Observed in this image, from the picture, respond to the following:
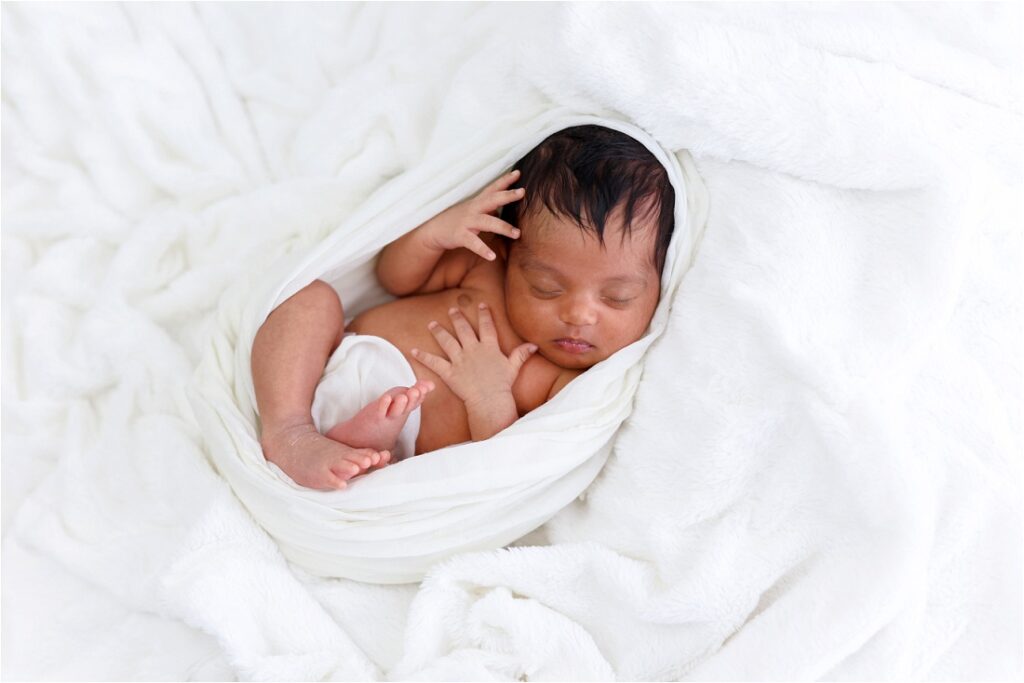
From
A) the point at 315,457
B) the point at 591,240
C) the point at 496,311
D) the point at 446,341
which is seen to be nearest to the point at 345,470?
the point at 315,457

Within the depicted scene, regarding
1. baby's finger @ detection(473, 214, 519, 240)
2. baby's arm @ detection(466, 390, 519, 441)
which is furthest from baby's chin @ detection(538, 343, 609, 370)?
baby's finger @ detection(473, 214, 519, 240)

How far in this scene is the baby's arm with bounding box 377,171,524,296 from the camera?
151cm

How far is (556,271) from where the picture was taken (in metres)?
1.48

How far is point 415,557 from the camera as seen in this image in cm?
146

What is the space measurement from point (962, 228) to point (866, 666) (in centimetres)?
68

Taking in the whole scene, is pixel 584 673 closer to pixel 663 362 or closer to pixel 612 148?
pixel 663 362

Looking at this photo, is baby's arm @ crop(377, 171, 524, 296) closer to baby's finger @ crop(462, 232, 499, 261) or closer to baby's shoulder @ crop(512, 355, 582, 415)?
baby's finger @ crop(462, 232, 499, 261)

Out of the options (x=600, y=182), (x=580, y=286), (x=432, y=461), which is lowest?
(x=432, y=461)

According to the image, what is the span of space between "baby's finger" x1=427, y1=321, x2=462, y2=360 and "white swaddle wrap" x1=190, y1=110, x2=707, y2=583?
18 cm

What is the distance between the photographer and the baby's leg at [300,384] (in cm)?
141

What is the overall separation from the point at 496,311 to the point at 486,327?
5 centimetres

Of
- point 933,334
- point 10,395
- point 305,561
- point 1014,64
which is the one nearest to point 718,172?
point 933,334

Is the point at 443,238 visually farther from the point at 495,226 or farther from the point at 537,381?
the point at 537,381

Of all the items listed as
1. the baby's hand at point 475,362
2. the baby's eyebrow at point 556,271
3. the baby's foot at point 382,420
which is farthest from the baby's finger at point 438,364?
the baby's eyebrow at point 556,271
